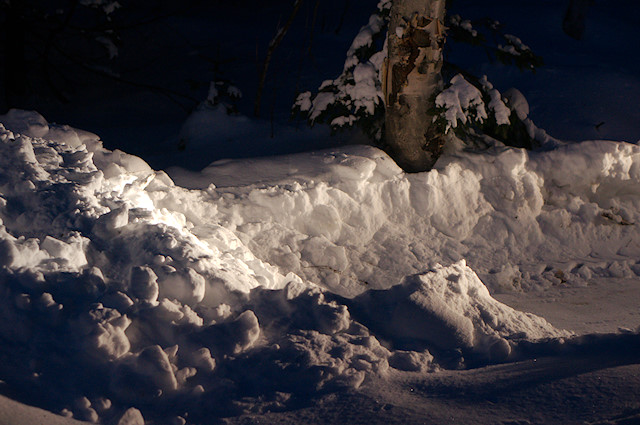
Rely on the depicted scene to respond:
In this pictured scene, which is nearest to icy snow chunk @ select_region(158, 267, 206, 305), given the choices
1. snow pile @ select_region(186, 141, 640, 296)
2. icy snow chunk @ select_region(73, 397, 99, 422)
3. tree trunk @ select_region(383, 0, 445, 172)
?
icy snow chunk @ select_region(73, 397, 99, 422)

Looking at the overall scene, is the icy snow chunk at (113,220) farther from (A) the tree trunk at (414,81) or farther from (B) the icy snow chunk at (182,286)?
(A) the tree trunk at (414,81)

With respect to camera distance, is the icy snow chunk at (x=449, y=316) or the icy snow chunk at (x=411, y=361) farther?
the icy snow chunk at (x=449, y=316)

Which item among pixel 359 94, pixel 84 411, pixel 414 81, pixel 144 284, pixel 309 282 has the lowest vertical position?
pixel 309 282

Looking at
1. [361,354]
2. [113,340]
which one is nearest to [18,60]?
[113,340]

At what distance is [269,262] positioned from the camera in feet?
13.6

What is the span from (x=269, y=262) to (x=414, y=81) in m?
1.90

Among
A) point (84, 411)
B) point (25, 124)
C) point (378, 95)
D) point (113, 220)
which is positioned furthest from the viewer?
point (378, 95)

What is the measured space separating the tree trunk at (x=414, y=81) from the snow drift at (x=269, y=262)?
0.78ft

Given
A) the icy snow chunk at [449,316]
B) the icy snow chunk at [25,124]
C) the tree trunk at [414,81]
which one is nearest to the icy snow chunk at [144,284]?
the icy snow chunk at [449,316]

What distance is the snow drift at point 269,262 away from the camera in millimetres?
2551

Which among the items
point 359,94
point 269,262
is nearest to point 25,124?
point 269,262

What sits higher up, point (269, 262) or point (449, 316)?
point (449, 316)

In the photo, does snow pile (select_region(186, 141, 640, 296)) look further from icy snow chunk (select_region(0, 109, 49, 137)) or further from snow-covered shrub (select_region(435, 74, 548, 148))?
icy snow chunk (select_region(0, 109, 49, 137))

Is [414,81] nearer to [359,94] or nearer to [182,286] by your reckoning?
[359,94]
